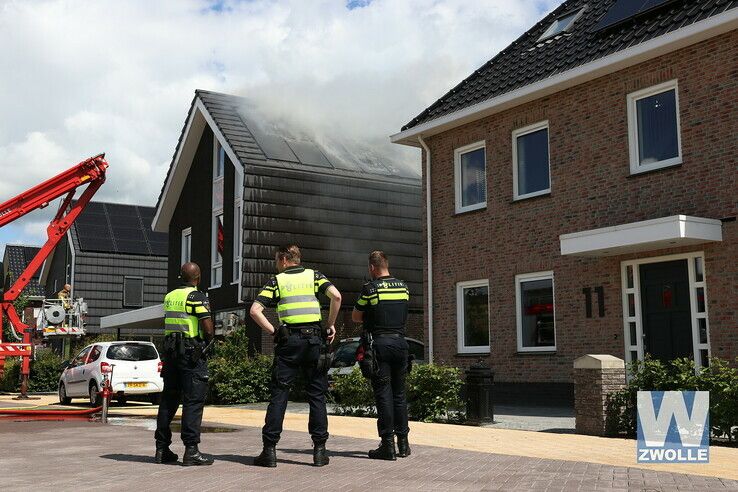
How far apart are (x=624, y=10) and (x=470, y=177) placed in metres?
4.57

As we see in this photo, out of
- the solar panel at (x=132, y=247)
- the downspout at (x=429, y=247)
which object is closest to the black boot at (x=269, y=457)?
the downspout at (x=429, y=247)

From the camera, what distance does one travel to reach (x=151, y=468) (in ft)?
25.8

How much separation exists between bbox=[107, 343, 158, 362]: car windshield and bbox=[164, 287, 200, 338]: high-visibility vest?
36.1 feet

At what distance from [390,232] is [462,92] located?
24.6 ft

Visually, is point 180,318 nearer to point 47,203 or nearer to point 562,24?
point 562,24

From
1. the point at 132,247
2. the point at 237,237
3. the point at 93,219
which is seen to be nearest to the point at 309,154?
the point at 237,237

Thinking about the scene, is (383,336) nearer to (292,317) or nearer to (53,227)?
(292,317)

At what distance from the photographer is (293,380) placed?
796 cm

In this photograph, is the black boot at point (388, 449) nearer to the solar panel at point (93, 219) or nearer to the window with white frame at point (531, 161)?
the window with white frame at point (531, 161)

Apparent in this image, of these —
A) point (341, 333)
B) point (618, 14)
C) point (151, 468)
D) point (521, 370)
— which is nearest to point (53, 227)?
point (341, 333)

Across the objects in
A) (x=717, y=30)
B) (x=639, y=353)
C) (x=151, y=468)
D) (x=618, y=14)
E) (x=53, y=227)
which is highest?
(x=618, y=14)

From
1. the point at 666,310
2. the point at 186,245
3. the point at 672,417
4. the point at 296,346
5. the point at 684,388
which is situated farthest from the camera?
the point at 186,245

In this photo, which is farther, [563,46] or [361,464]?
[563,46]

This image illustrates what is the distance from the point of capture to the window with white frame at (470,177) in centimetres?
1814
